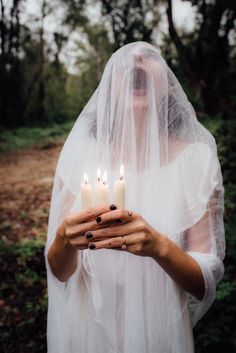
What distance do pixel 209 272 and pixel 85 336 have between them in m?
0.72

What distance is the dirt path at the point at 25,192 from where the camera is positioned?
5800 mm

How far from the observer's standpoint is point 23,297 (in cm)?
393

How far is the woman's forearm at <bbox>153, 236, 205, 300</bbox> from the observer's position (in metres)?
1.25

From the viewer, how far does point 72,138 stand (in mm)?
1749

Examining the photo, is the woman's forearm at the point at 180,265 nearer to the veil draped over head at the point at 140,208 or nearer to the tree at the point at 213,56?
the veil draped over head at the point at 140,208

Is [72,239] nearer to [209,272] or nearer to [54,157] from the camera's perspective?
[209,272]

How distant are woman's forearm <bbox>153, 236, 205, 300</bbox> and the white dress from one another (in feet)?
0.25

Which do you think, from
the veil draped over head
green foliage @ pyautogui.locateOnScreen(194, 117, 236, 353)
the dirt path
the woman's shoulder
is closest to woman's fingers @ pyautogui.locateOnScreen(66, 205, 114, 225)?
the veil draped over head

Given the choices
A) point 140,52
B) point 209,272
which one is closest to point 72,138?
point 140,52

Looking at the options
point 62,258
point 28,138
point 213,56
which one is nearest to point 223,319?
point 62,258

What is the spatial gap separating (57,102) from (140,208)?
70.4ft

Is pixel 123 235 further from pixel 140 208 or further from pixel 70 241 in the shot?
pixel 140 208

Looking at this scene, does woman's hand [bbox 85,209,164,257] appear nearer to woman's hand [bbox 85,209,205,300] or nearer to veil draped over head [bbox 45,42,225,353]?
woman's hand [bbox 85,209,205,300]

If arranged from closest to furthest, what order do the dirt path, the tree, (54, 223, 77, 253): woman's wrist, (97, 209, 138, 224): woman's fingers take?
(97, 209, 138, 224): woman's fingers < (54, 223, 77, 253): woman's wrist < the dirt path < the tree
